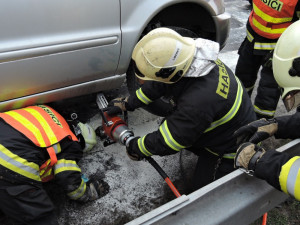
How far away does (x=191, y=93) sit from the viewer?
1.80 m

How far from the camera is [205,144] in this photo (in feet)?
6.95

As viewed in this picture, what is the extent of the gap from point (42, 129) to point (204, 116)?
1.04 m

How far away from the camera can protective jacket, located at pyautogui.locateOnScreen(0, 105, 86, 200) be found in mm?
1714

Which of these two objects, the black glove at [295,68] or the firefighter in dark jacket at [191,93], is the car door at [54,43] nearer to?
the firefighter in dark jacket at [191,93]

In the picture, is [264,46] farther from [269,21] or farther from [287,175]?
[287,175]

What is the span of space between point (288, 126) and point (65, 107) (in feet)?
6.97

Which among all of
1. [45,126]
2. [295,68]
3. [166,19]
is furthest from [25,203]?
[166,19]

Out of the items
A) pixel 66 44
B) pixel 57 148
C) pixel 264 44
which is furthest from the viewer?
pixel 264 44

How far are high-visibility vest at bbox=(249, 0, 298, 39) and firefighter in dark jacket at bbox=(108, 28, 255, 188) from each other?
0.82 m

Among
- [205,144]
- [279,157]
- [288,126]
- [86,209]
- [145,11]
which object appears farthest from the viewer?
[145,11]

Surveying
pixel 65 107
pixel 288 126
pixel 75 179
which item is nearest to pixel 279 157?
pixel 288 126

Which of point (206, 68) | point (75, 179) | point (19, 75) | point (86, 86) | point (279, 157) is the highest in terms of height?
point (206, 68)

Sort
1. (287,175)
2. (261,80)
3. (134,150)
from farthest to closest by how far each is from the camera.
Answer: (261,80) → (134,150) → (287,175)

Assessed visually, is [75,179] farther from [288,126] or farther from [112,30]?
[288,126]
